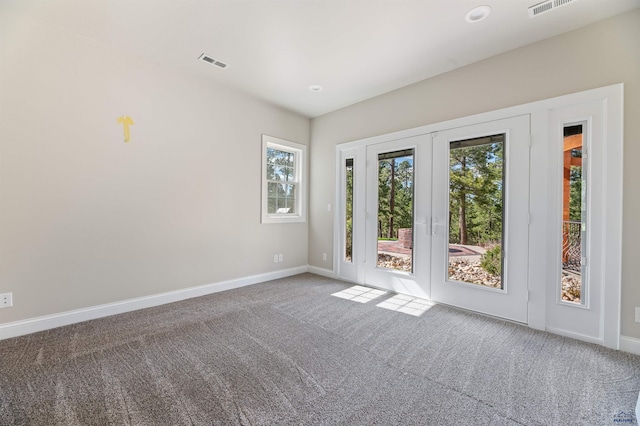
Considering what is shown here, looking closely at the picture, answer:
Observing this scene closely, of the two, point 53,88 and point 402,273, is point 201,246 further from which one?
point 402,273

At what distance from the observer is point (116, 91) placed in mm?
2893

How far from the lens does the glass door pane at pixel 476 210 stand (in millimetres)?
2934

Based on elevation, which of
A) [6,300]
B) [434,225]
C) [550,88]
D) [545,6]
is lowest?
[6,300]

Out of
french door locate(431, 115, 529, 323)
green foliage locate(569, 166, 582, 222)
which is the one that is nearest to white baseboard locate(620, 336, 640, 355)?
french door locate(431, 115, 529, 323)

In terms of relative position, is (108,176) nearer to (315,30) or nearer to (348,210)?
(315,30)

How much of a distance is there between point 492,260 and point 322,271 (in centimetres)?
261

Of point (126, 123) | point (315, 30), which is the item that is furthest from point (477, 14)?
point (126, 123)

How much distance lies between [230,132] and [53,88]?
180 centimetres

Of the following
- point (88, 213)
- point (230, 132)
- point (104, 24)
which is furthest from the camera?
point (230, 132)

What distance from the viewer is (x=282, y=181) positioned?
463 centimetres

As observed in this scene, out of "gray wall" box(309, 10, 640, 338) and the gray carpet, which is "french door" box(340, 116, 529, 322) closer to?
"gray wall" box(309, 10, 640, 338)

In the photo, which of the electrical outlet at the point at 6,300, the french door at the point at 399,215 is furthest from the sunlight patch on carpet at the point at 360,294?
the electrical outlet at the point at 6,300

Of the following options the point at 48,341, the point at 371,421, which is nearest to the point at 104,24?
the point at 48,341

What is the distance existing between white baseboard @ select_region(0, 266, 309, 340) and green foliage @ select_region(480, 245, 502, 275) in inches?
120
